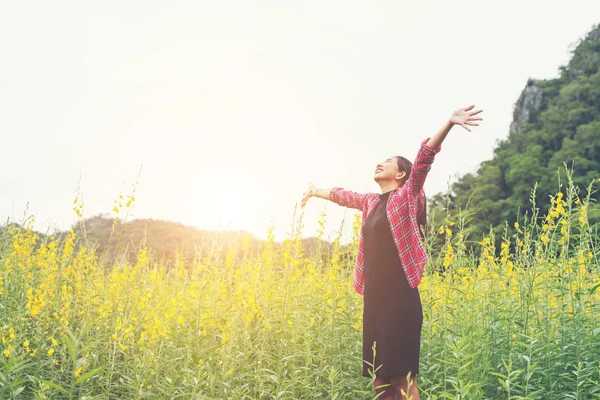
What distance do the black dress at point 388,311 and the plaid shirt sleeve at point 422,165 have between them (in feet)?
1.07

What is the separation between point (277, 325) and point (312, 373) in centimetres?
52

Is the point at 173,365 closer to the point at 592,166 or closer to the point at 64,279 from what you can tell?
the point at 64,279

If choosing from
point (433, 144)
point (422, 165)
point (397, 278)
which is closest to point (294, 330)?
point (397, 278)

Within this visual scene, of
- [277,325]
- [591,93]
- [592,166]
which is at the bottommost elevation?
[277,325]

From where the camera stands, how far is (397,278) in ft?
12.2

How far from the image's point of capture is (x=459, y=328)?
4344 millimetres

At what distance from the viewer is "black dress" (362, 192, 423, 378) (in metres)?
3.64

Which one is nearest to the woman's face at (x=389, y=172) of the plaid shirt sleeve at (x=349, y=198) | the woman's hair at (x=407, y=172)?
the woman's hair at (x=407, y=172)

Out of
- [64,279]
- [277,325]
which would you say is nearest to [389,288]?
[277,325]

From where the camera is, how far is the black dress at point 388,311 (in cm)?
364

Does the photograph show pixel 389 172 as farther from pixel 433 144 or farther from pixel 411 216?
pixel 433 144

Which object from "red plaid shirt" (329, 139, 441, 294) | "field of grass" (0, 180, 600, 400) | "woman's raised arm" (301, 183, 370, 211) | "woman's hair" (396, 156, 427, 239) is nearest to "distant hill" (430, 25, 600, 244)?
"field of grass" (0, 180, 600, 400)

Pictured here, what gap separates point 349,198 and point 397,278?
3.16 ft

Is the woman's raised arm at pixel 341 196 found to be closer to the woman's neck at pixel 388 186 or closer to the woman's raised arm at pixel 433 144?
the woman's neck at pixel 388 186
